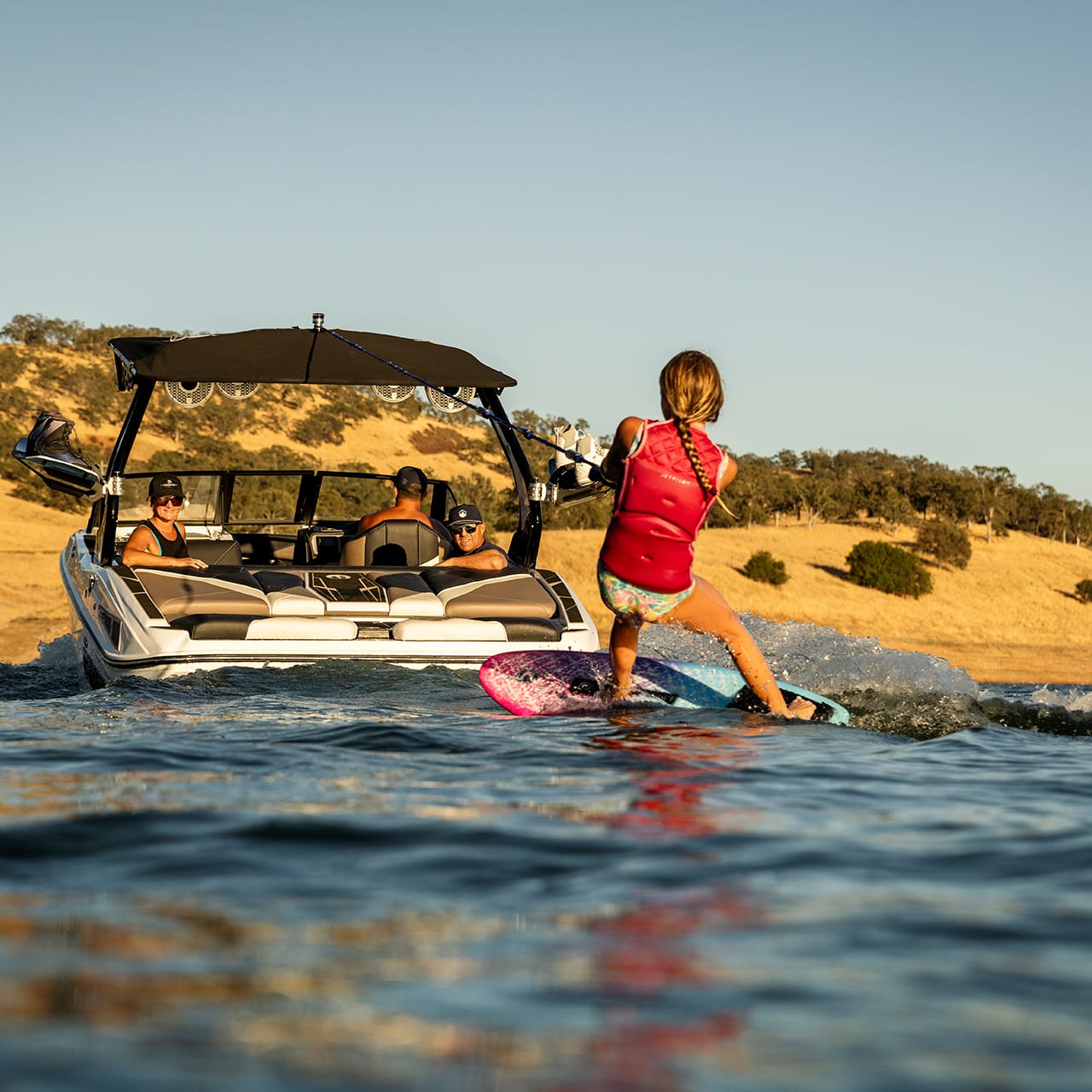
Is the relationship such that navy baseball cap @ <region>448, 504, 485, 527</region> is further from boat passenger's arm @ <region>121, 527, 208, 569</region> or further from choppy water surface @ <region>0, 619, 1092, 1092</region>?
choppy water surface @ <region>0, 619, 1092, 1092</region>

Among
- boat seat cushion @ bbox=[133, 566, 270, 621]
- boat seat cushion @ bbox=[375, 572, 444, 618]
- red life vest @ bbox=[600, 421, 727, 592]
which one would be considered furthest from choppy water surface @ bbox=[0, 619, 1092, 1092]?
boat seat cushion @ bbox=[375, 572, 444, 618]

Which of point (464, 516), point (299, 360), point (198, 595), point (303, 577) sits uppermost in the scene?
point (299, 360)

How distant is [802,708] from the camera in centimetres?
751

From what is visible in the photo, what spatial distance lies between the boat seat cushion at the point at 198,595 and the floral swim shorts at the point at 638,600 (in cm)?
264

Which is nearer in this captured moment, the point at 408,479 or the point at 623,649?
the point at 623,649

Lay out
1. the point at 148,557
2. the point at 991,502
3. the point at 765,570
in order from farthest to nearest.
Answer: the point at 991,502 → the point at 765,570 → the point at 148,557

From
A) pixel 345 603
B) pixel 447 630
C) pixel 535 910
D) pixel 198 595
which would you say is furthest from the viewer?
pixel 345 603

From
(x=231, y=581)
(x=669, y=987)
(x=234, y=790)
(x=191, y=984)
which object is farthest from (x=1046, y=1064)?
(x=231, y=581)

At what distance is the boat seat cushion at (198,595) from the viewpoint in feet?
28.1

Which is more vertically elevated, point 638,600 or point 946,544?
point 946,544

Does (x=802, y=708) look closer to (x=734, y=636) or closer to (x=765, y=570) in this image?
(x=734, y=636)

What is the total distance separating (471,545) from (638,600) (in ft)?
11.5

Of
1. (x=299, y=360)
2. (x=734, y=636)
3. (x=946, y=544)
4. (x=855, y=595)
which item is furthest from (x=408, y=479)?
(x=946, y=544)

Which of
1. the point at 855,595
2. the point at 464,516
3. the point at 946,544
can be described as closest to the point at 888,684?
the point at 464,516
